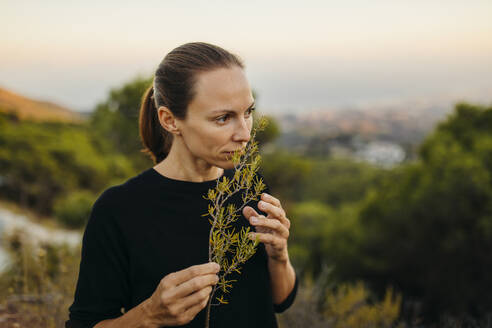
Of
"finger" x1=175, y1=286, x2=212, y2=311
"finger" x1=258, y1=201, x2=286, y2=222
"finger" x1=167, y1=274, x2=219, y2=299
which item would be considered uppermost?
"finger" x1=258, y1=201, x2=286, y2=222

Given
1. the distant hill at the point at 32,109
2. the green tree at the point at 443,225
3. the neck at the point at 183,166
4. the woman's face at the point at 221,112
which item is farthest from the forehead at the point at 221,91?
the green tree at the point at 443,225

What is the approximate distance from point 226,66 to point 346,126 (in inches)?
3325

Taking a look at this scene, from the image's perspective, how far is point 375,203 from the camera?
15672 millimetres

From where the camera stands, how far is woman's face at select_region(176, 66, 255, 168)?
1625 mm

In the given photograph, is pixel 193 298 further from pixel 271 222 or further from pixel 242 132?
pixel 242 132

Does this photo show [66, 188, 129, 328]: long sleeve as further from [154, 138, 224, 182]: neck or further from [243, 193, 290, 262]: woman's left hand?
[243, 193, 290, 262]: woman's left hand

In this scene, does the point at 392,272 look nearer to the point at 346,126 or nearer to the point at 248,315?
the point at 248,315

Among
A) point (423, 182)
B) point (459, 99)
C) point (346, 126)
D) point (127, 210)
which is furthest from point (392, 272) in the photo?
point (346, 126)

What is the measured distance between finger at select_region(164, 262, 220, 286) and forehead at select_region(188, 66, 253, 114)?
2.07 ft

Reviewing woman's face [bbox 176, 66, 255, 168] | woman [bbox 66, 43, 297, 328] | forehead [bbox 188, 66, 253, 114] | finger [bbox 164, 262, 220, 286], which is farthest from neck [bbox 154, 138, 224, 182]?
finger [bbox 164, 262, 220, 286]

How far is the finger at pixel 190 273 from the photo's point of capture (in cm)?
133

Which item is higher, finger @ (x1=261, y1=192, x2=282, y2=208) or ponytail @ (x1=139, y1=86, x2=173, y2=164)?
ponytail @ (x1=139, y1=86, x2=173, y2=164)

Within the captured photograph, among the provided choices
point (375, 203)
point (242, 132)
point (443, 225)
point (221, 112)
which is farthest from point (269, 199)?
point (375, 203)

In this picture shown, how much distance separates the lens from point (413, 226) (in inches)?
506
